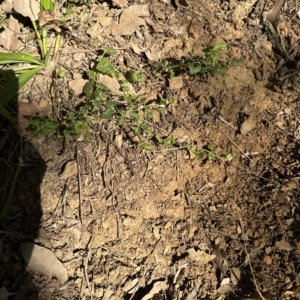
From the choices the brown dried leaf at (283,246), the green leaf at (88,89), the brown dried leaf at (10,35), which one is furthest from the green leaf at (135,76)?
the brown dried leaf at (283,246)

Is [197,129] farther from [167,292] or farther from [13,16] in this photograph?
[13,16]

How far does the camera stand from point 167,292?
1860 mm

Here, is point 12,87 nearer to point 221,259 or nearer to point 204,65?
point 204,65

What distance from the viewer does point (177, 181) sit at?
6.81 feet

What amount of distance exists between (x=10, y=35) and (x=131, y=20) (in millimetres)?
707

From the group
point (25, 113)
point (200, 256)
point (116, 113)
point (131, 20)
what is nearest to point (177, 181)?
point (200, 256)

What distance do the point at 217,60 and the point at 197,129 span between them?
416 mm

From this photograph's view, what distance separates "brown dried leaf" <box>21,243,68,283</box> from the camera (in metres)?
1.88

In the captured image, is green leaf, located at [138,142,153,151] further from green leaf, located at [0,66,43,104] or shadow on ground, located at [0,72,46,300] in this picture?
green leaf, located at [0,66,43,104]

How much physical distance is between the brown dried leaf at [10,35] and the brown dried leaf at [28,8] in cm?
11

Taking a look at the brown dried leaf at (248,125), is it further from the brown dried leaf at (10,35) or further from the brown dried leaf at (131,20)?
the brown dried leaf at (10,35)

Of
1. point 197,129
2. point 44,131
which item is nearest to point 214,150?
point 197,129

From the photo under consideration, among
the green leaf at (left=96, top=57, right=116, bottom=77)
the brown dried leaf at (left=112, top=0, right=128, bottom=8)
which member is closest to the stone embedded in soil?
the green leaf at (left=96, top=57, right=116, bottom=77)

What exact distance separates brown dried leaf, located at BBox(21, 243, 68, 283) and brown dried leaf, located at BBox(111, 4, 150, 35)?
130 centimetres
